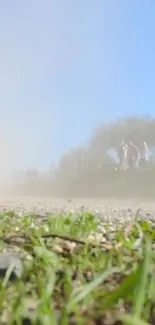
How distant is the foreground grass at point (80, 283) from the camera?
1.26m

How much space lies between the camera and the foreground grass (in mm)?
1260

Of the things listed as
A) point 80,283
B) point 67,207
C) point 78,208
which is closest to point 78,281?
point 80,283

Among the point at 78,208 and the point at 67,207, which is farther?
the point at 67,207

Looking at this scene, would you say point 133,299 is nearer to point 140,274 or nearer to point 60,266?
point 140,274

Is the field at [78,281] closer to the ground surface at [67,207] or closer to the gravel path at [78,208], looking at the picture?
the gravel path at [78,208]

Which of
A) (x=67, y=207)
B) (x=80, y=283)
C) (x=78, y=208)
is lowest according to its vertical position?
(x=80, y=283)

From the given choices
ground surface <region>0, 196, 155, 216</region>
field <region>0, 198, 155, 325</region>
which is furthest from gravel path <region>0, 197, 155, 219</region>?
field <region>0, 198, 155, 325</region>

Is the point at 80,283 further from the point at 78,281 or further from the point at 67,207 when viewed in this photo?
the point at 67,207

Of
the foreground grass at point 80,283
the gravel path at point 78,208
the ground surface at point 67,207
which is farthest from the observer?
the ground surface at point 67,207

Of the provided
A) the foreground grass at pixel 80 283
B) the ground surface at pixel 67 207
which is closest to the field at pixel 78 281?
the foreground grass at pixel 80 283

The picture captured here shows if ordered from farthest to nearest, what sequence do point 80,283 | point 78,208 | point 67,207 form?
point 67,207 < point 78,208 < point 80,283

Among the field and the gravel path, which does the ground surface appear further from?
the field

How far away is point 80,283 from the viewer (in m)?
1.71

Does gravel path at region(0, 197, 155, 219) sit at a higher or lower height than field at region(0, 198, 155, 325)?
higher
